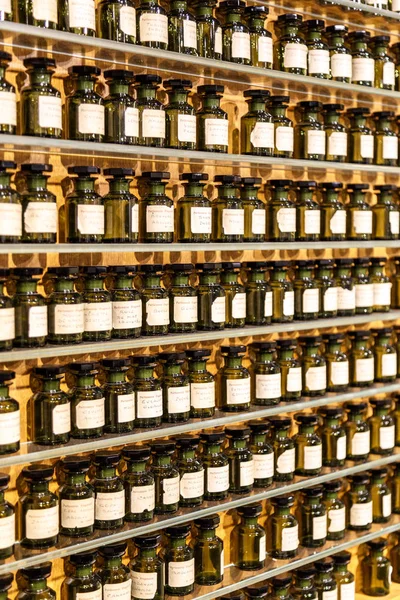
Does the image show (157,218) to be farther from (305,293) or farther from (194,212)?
(305,293)

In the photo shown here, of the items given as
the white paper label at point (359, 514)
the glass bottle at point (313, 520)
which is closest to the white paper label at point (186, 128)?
the glass bottle at point (313, 520)

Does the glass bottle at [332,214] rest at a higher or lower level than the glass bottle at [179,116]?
lower

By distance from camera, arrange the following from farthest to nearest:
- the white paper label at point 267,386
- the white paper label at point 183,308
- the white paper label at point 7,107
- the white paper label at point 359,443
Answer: the white paper label at point 359,443, the white paper label at point 267,386, the white paper label at point 183,308, the white paper label at point 7,107

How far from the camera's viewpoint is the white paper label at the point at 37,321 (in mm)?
1922

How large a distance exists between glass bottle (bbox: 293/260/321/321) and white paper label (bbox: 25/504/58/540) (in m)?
0.91

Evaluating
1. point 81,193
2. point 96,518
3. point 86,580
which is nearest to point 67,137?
point 81,193

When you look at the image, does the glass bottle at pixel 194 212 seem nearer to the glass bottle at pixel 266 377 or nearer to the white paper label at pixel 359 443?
the glass bottle at pixel 266 377

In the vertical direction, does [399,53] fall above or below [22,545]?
above

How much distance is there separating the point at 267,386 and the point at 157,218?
59 centimetres

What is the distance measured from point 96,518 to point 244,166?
1.03 metres

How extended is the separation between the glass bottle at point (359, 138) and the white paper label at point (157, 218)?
760mm

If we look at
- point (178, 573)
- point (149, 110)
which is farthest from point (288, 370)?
point (149, 110)

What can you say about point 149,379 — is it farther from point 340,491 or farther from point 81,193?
point 340,491

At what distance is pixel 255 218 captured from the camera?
2318 millimetres
